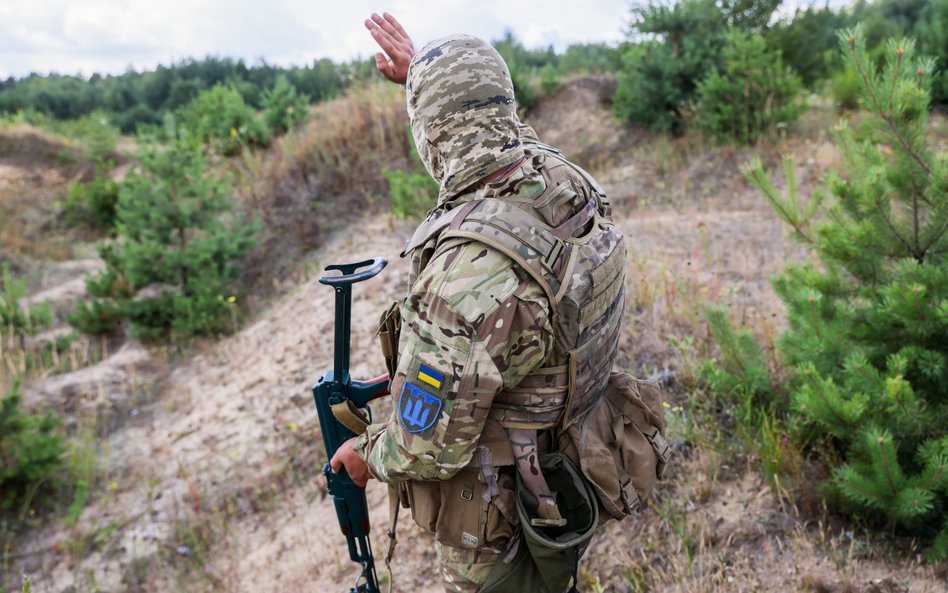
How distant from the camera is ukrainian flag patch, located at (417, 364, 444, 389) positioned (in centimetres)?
150

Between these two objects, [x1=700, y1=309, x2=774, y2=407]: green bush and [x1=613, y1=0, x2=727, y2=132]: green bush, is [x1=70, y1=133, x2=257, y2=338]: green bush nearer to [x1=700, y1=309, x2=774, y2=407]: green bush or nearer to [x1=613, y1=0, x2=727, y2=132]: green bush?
[x1=700, y1=309, x2=774, y2=407]: green bush

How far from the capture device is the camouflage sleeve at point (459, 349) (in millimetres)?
1484

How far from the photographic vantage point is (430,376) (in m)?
1.51

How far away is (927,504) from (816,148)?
602 centimetres

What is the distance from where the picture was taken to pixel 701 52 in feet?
27.7

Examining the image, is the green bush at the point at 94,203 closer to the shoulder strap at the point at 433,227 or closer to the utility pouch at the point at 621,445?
the shoulder strap at the point at 433,227

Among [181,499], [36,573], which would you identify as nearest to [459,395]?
[181,499]

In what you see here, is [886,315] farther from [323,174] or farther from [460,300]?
[323,174]

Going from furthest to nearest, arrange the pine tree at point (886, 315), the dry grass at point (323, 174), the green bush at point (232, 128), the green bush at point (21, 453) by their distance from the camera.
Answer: the green bush at point (232, 128) < the dry grass at point (323, 174) < the green bush at point (21, 453) < the pine tree at point (886, 315)

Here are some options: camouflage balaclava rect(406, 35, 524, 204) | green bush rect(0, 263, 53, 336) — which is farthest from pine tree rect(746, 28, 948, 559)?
green bush rect(0, 263, 53, 336)

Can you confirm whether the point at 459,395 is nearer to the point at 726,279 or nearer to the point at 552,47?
the point at 726,279

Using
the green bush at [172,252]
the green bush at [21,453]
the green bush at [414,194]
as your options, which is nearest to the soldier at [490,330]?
the green bush at [21,453]

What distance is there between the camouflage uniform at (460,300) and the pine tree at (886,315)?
1.36m

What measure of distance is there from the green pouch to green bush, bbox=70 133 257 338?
555cm
